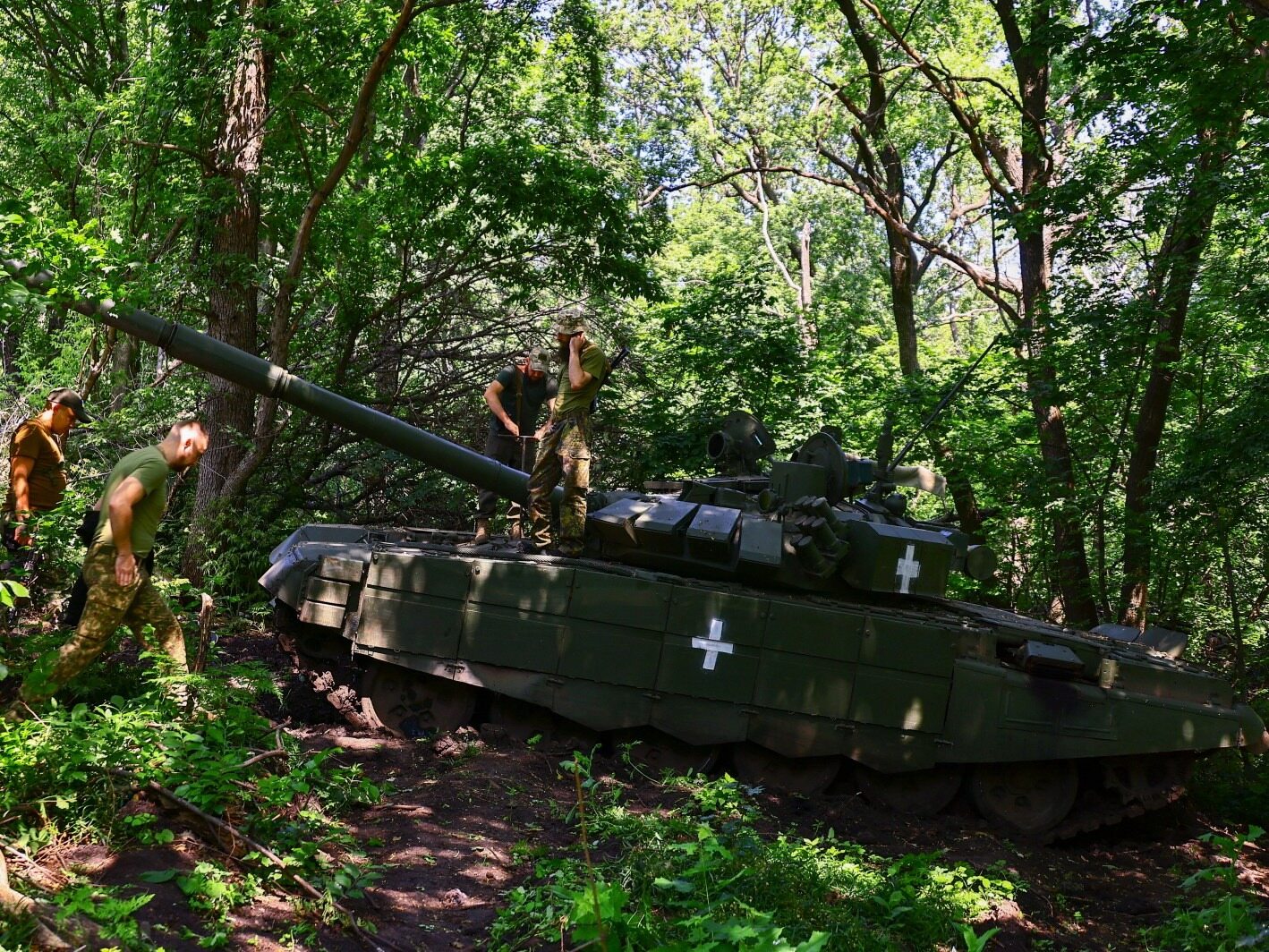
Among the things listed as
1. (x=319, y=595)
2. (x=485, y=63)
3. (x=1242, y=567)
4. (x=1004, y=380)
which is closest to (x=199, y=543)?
(x=319, y=595)

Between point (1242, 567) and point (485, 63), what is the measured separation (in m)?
11.6

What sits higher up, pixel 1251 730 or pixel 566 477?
pixel 566 477

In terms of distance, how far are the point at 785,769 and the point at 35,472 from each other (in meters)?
6.24

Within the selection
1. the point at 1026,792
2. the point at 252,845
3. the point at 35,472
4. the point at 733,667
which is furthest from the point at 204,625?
the point at 1026,792

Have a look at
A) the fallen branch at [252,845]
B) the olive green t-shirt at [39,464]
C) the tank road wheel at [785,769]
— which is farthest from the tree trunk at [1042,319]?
the olive green t-shirt at [39,464]

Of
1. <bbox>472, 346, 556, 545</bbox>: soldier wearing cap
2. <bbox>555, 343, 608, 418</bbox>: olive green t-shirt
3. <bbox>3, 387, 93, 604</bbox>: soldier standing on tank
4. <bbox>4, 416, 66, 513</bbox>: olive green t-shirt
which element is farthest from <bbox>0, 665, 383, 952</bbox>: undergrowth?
<bbox>472, 346, 556, 545</bbox>: soldier wearing cap

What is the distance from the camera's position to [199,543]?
11.9 metres

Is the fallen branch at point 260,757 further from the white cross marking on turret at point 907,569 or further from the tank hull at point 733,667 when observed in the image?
the white cross marking on turret at point 907,569

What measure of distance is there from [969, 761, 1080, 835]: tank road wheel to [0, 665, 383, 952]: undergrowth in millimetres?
5107

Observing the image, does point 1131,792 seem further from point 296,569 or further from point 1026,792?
point 296,569

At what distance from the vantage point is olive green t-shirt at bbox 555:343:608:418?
879 centimetres

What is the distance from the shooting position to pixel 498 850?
253 inches

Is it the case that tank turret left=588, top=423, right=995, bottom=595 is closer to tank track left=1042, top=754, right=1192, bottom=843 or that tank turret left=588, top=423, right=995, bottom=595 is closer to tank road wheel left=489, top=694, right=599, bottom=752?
tank road wheel left=489, top=694, right=599, bottom=752

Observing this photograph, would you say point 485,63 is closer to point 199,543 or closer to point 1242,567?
point 199,543
